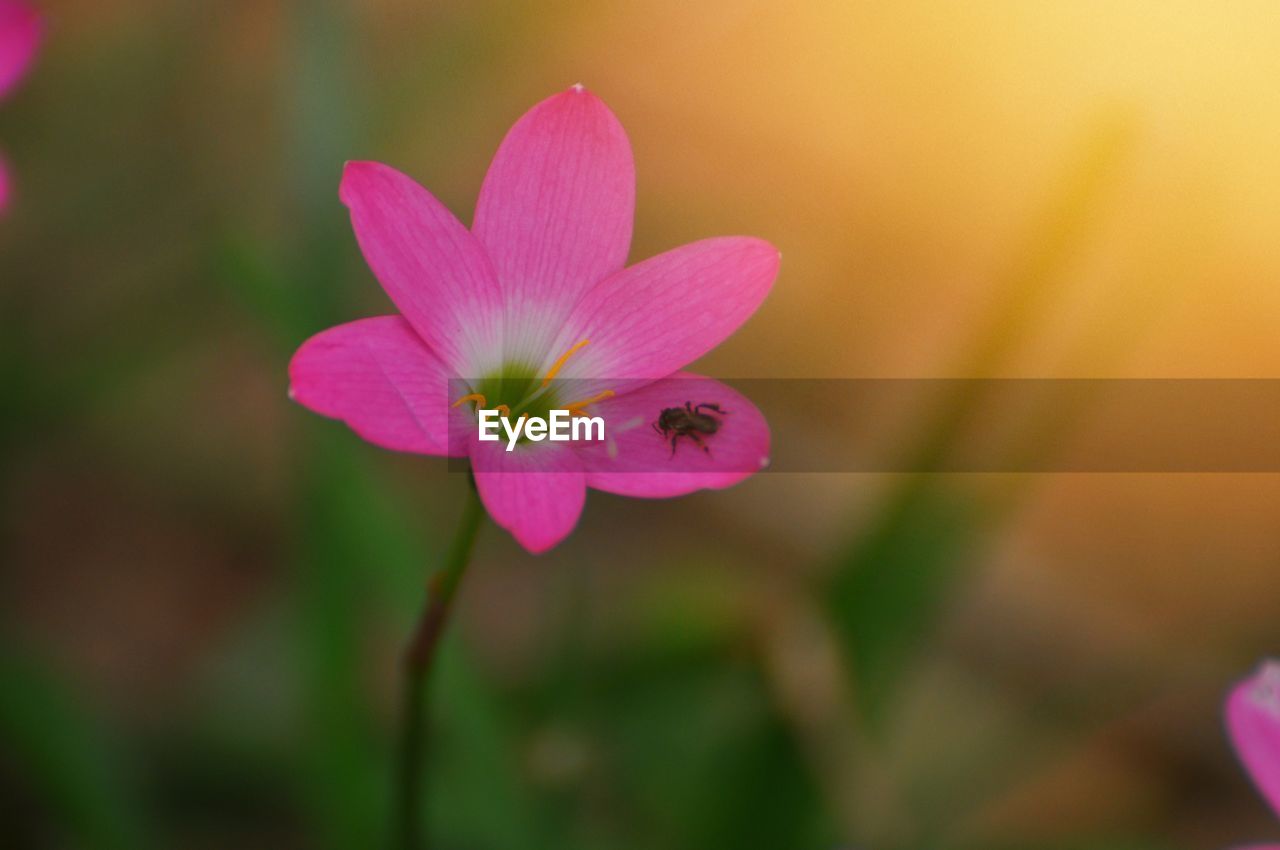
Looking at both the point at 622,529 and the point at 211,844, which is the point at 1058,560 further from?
the point at 211,844

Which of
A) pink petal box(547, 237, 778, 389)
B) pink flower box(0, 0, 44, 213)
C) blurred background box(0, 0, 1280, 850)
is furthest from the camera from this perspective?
blurred background box(0, 0, 1280, 850)

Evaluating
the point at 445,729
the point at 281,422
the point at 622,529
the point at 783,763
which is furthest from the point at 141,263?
the point at 783,763

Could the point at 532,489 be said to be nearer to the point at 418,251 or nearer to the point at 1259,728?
the point at 418,251

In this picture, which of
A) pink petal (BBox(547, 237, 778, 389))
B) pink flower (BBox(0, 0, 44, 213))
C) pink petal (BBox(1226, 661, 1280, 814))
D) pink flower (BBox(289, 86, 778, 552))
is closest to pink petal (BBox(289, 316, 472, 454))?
pink flower (BBox(289, 86, 778, 552))

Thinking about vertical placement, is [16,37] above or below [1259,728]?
above

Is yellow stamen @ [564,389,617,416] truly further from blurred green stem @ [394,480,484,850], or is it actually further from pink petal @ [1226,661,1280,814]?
pink petal @ [1226,661,1280,814]

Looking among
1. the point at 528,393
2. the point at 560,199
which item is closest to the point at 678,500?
the point at 528,393

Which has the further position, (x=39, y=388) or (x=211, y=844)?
(x=39, y=388)
